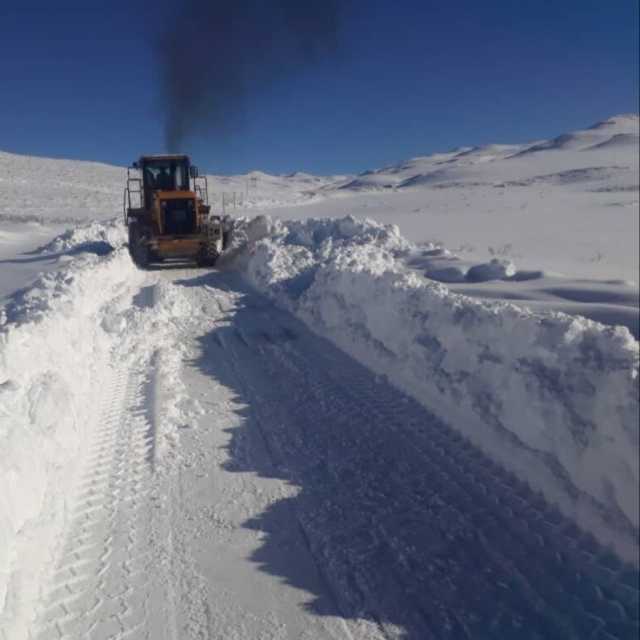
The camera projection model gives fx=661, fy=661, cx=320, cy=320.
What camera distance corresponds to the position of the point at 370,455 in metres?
5.54

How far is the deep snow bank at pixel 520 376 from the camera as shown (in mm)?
4242

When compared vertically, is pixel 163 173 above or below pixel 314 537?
above

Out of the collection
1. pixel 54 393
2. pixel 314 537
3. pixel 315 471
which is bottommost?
pixel 314 537

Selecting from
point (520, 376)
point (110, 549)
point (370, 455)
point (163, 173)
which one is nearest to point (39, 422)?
point (110, 549)

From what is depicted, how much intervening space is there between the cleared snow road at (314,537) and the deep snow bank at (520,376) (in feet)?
0.77

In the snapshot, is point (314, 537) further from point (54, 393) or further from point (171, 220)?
point (171, 220)

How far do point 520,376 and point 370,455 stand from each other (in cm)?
139

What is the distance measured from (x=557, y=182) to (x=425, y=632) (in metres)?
4.96

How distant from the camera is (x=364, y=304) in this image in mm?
9016

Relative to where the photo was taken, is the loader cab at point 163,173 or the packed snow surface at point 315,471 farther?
the loader cab at point 163,173

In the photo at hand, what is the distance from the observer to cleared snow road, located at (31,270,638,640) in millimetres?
3662

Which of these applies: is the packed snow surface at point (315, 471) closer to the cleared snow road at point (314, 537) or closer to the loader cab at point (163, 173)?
the cleared snow road at point (314, 537)

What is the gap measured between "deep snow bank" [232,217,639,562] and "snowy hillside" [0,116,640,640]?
0.07 feet

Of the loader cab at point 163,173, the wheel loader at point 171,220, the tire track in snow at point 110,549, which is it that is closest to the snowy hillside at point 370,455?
the tire track in snow at point 110,549
